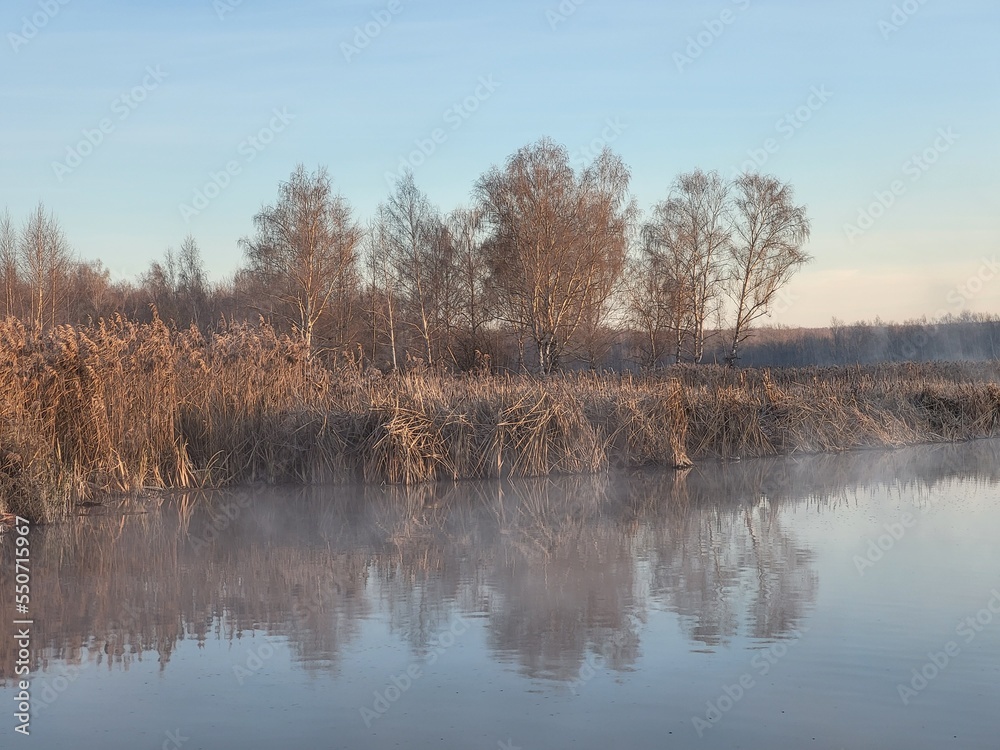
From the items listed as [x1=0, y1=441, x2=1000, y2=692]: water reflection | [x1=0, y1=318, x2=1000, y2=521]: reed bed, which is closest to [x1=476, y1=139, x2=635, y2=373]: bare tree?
[x1=0, y1=318, x2=1000, y2=521]: reed bed

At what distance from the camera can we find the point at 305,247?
1428 inches

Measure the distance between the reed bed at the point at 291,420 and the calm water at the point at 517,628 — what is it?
1158mm

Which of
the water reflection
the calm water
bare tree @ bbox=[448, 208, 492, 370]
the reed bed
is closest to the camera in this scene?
the calm water

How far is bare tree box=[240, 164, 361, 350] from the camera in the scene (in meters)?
36.3

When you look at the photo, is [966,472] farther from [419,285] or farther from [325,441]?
[419,285]

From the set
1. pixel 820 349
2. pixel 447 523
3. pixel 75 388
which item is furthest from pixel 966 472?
pixel 820 349

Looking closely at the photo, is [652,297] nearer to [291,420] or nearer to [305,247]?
[305,247]

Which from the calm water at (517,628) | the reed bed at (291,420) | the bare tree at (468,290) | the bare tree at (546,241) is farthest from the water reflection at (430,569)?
the bare tree at (468,290)

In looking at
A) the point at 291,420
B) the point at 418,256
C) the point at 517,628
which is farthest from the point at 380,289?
the point at 517,628

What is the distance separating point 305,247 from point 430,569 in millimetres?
31301

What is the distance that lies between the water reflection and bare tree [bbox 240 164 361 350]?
26.9 m

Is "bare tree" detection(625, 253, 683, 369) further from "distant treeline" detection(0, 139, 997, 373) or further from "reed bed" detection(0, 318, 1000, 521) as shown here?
"reed bed" detection(0, 318, 1000, 521)

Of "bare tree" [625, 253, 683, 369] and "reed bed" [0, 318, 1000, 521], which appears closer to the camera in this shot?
"reed bed" [0, 318, 1000, 521]

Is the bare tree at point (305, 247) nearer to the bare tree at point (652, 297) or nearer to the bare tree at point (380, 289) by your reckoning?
the bare tree at point (380, 289)
